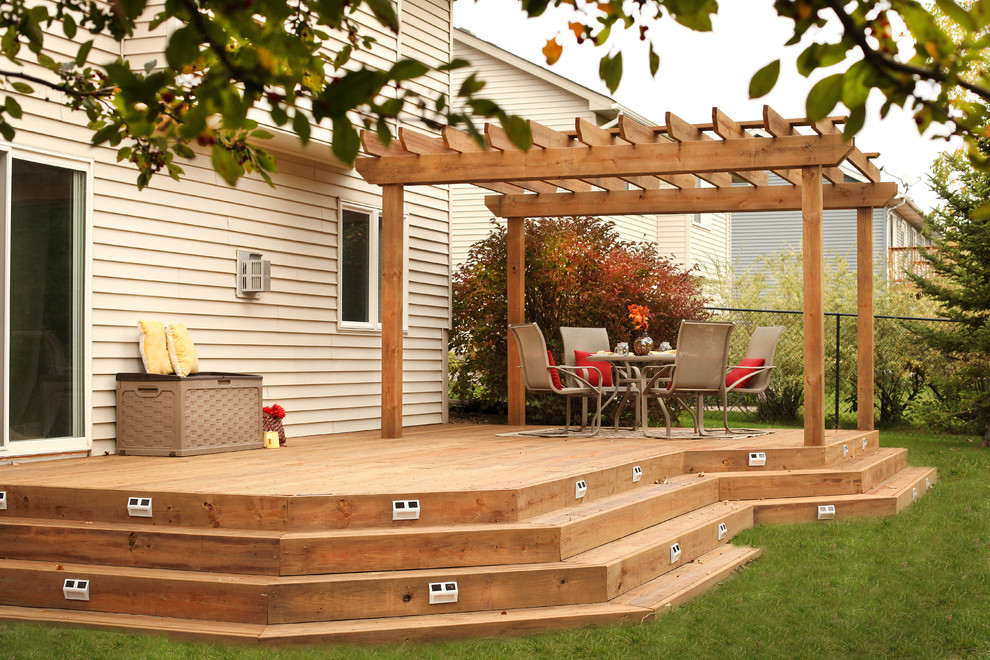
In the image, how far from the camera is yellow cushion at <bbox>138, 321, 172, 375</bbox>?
22.4 ft

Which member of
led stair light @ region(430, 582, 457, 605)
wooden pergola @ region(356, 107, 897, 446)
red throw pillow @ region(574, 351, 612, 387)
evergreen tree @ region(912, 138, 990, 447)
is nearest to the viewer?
led stair light @ region(430, 582, 457, 605)

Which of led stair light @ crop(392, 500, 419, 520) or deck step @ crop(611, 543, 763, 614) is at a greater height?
led stair light @ crop(392, 500, 419, 520)

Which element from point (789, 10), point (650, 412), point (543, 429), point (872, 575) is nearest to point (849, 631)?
point (872, 575)

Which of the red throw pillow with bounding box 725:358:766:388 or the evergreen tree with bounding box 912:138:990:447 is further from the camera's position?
the evergreen tree with bounding box 912:138:990:447

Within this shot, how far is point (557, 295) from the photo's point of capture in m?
10.8

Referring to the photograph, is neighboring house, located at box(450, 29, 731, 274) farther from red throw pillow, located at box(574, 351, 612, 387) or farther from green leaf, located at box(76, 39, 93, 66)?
green leaf, located at box(76, 39, 93, 66)

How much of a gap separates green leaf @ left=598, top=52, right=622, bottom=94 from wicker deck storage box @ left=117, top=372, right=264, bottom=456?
17.6 ft

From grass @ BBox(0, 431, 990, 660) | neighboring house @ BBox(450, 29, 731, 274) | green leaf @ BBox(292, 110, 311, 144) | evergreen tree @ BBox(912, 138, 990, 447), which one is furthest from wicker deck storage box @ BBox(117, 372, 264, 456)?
neighboring house @ BBox(450, 29, 731, 274)

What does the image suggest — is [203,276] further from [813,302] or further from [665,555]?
[813,302]

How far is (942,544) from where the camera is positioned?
232 inches

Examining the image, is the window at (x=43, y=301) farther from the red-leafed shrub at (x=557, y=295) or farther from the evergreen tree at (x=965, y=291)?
the evergreen tree at (x=965, y=291)

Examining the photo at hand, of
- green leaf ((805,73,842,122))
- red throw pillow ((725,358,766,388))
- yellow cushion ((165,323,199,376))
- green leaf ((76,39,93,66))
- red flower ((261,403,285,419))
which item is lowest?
red flower ((261,403,285,419))

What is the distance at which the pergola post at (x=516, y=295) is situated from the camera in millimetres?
9906

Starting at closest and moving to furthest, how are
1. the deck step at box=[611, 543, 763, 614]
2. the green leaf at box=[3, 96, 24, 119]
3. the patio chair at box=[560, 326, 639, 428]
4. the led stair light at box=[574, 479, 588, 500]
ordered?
the green leaf at box=[3, 96, 24, 119]
the deck step at box=[611, 543, 763, 614]
the led stair light at box=[574, 479, 588, 500]
the patio chair at box=[560, 326, 639, 428]
